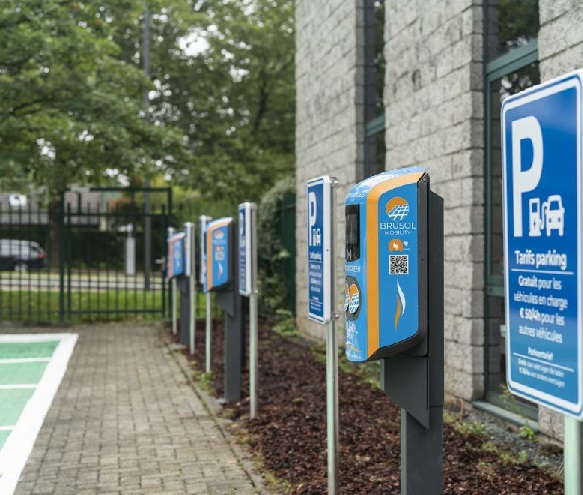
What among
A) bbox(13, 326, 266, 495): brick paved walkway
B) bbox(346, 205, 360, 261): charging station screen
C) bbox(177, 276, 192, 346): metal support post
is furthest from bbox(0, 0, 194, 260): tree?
bbox(346, 205, 360, 261): charging station screen

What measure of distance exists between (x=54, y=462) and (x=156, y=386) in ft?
10.3

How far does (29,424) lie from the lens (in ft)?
22.8

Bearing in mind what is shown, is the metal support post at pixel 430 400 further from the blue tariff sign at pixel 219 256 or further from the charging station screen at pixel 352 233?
the blue tariff sign at pixel 219 256

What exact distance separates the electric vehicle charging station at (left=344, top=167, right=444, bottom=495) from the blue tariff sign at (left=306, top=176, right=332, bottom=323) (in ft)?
3.60

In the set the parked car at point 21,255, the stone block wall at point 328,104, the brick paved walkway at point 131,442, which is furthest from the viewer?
the parked car at point 21,255

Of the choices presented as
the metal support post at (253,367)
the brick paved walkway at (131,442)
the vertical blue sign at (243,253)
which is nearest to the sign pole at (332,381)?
the brick paved walkway at (131,442)

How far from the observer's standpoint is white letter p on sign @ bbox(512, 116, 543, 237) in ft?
7.18

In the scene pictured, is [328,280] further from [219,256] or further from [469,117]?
[219,256]

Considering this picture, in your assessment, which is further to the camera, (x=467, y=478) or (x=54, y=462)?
(x=54, y=462)

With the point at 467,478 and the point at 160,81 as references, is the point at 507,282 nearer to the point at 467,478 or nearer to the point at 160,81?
the point at 467,478

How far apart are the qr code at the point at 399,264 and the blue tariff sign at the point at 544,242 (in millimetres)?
992

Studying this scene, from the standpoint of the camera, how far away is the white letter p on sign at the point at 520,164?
2.19 metres

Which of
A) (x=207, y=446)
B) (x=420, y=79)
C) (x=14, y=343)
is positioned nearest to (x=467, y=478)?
(x=207, y=446)

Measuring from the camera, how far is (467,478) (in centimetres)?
502
